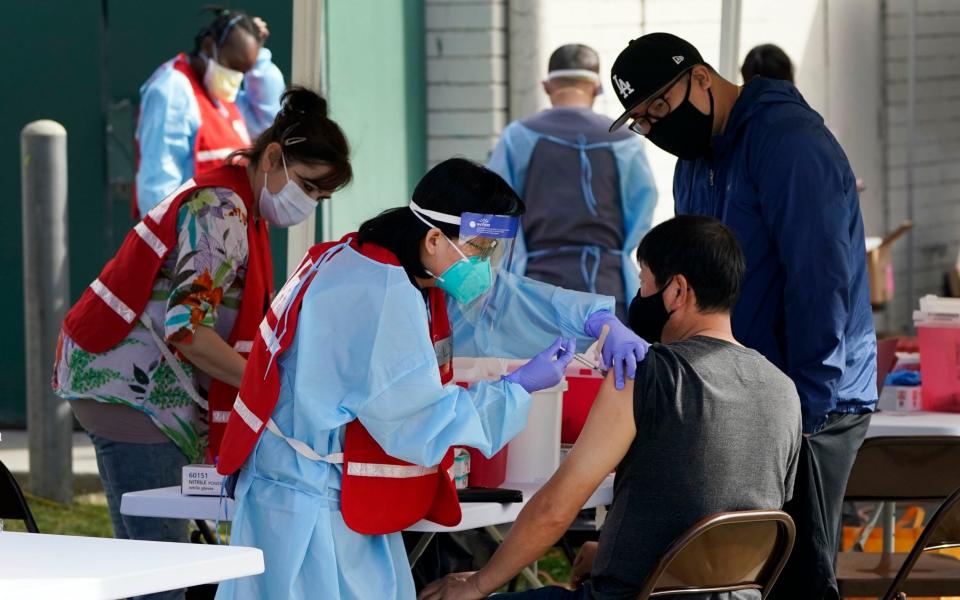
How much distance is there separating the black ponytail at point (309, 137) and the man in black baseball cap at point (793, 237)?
Answer: 662 millimetres

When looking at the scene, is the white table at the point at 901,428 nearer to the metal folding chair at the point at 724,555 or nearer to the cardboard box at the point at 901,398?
the cardboard box at the point at 901,398

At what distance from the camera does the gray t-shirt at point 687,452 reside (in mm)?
2738

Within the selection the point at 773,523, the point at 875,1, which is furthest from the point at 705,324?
the point at 875,1

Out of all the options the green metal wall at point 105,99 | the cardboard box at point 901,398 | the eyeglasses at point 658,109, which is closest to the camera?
the eyeglasses at point 658,109

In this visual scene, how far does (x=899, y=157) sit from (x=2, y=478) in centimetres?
673

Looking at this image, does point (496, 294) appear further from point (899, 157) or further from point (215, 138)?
point (899, 157)

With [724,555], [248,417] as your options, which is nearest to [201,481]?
[248,417]

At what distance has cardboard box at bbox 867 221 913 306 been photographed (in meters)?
7.84

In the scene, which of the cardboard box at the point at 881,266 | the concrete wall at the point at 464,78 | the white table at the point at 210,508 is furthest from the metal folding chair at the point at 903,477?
the cardboard box at the point at 881,266

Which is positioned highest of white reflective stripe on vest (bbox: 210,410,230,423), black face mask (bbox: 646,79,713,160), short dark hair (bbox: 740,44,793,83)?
short dark hair (bbox: 740,44,793,83)

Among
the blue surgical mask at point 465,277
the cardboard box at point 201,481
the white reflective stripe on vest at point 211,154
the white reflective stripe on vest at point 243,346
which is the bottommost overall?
the cardboard box at point 201,481

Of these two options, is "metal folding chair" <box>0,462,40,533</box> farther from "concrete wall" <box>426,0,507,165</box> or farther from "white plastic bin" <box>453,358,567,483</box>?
"concrete wall" <box>426,0,507,165</box>

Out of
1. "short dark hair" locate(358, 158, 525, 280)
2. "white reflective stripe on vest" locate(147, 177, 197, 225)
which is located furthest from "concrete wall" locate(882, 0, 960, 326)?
"short dark hair" locate(358, 158, 525, 280)

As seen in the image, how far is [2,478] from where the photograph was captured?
10.4 ft
